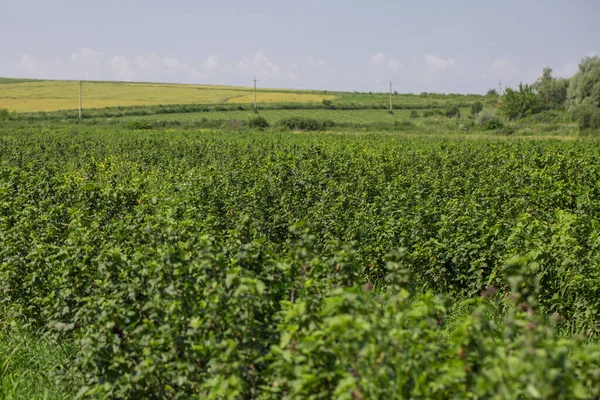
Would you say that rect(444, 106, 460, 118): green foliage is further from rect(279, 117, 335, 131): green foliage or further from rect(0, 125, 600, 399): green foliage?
rect(0, 125, 600, 399): green foliage

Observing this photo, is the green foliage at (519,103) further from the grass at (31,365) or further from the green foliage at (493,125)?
the grass at (31,365)

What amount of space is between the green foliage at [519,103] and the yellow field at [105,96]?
3702cm

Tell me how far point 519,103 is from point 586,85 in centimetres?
802

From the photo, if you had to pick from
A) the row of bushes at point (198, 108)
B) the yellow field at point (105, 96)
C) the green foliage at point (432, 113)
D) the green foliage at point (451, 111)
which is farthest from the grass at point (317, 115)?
the yellow field at point (105, 96)

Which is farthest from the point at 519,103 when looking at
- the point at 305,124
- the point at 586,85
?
the point at 305,124

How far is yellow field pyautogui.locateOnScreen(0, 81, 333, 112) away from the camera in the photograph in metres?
101

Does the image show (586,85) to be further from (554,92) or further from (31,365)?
(31,365)

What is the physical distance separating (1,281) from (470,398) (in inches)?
253

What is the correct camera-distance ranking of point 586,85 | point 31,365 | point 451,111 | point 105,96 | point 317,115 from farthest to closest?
1. point 105,96
2. point 451,111
3. point 317,115
4. point 586,85
5. point 31,365

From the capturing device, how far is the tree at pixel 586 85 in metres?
68.9

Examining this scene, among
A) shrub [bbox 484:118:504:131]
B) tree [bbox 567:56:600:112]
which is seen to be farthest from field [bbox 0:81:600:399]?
tree [bbox 567:56:600:112]

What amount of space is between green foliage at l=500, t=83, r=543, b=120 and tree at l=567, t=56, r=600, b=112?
4.15m

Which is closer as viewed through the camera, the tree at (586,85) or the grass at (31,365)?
the grass at (31,365)

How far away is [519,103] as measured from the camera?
76562 millimetres
